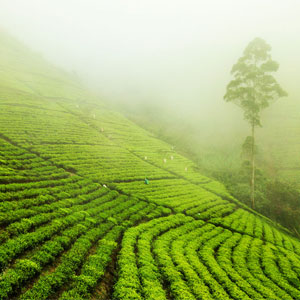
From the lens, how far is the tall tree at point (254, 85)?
3158cm

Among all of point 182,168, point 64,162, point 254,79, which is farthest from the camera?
point 182,168

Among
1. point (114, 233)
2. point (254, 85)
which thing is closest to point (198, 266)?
point (114, 233)

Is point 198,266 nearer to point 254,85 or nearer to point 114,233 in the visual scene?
point 114,233

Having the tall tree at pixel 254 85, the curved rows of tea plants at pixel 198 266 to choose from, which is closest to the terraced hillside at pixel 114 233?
the curved rows of tea plants at pixel 198 266

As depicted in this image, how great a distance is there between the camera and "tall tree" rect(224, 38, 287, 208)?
1243 inches

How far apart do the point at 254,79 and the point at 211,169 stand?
2349cm

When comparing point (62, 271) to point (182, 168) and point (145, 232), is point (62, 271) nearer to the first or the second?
point (145, 232)

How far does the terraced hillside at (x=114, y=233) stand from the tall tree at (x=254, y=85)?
51.6 feet

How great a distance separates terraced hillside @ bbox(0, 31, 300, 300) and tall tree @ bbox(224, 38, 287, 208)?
51.6 ft

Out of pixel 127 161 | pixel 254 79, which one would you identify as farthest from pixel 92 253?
pixel 254 79

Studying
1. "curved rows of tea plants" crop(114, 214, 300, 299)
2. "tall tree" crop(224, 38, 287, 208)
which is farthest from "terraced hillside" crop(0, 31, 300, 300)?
"tall tree" crop(224, 38, 287, 208)

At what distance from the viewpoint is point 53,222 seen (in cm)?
1324

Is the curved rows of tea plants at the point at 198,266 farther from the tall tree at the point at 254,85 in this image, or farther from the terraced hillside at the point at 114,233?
the tall tree at the point at 254,85

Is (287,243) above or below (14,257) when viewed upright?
below
